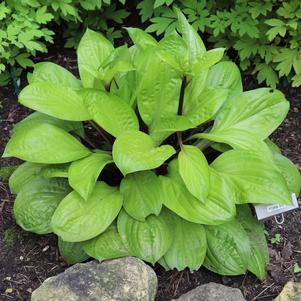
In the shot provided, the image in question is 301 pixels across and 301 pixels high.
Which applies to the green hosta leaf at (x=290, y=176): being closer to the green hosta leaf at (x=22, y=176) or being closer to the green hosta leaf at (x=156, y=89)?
the green hosta leaf at (x=156, y=89)

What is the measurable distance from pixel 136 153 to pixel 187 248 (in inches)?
23.6

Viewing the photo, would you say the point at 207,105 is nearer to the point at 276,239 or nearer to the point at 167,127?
the point at 167,127

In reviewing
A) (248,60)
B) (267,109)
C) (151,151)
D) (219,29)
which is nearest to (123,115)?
(151,151)

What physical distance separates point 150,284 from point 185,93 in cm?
110

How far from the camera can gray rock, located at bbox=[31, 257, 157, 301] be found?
8.06 feet

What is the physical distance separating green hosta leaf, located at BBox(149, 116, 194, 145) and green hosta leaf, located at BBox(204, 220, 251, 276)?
561mm

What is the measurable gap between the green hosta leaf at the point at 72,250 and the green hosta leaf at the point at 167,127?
0.71 metres

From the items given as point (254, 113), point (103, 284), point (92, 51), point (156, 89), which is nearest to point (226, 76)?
point (254, 113)

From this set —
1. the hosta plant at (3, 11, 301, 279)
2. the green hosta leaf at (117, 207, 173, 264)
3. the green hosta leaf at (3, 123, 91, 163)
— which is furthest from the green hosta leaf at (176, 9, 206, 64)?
the green hosta leaf at (117, 207, 173, 264)

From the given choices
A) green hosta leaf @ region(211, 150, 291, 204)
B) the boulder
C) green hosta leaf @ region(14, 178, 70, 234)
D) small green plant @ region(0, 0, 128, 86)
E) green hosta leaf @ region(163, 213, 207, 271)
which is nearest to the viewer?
the boulder

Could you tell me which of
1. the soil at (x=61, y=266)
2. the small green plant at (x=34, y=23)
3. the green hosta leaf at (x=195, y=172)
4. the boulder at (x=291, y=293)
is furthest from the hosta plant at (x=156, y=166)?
the small green plant at (x=34, y=23)

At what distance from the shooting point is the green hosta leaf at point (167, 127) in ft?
9.14

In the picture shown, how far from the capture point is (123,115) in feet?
9.47

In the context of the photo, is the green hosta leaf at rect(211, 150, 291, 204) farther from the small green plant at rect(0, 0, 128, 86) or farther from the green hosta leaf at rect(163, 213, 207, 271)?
the small green plant at rect(0, 0, 128, 86)
